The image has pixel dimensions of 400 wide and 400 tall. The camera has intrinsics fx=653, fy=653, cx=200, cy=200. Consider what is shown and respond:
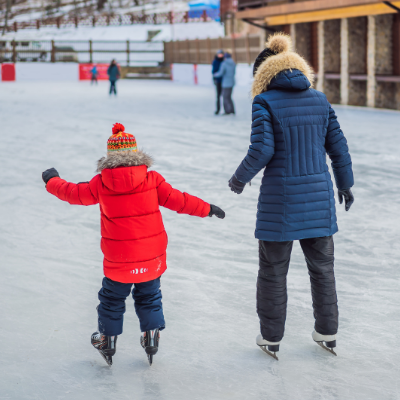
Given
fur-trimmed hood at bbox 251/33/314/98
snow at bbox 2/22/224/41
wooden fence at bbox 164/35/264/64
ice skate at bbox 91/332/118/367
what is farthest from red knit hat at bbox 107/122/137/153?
snow at bbox 2/22/224/41

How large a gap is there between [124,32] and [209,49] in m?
22.9

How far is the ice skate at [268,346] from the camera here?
307cm

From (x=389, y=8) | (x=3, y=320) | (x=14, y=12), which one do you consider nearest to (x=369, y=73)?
(x=389, y=8)

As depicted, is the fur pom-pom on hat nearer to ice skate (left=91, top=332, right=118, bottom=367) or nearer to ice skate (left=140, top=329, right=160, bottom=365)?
ice skate (left=140, top=329, right=160, bottom=365)

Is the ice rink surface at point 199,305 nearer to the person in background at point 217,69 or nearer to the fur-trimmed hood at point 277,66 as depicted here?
the fur-trimmed hood at point 277,66

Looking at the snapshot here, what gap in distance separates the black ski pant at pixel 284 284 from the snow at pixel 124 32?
155ft

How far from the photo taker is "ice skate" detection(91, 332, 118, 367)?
2.97 m

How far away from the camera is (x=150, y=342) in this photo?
2961 millimetres

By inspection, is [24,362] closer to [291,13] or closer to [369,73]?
[369,73]

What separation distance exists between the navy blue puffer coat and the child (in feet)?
0.95

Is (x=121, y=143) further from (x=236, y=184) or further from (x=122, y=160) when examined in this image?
(x=236, y=184)

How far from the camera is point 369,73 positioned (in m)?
16.6

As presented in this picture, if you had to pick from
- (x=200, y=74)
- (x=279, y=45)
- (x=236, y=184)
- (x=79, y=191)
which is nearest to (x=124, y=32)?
(x=200, y=74)

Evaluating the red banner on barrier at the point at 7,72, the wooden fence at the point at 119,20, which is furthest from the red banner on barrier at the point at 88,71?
the wooden fence at the point at 119,20
